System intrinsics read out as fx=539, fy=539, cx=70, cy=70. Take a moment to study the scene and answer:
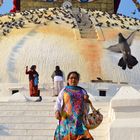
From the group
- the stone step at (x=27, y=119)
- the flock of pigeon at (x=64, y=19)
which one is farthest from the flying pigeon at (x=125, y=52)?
the stone step at (x=27, y=119)

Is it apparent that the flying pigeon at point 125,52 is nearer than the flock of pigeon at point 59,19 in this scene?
Yes

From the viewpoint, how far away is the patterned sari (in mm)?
7387

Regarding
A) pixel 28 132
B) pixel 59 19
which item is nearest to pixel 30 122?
pixel 28 132

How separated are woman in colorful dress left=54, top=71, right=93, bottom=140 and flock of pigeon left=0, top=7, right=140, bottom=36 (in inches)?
598

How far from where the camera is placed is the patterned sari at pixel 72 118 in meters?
7.39

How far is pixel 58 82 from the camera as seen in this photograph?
15234 millimetres

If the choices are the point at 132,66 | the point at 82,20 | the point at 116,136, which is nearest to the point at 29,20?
the point at 82,20

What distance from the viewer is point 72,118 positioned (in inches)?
293

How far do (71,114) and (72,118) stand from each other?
0.19 ft

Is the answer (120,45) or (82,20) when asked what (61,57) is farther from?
(82,20)

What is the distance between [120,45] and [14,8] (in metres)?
13.7

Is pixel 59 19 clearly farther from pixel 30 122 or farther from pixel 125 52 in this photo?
pixel 30 122

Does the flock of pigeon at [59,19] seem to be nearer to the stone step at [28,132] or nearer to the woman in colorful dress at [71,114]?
the stone step at [28,132]

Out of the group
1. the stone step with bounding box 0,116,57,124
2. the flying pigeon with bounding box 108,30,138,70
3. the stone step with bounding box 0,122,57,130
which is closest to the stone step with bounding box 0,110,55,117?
the stone step with bounding box 0,116,57,124
